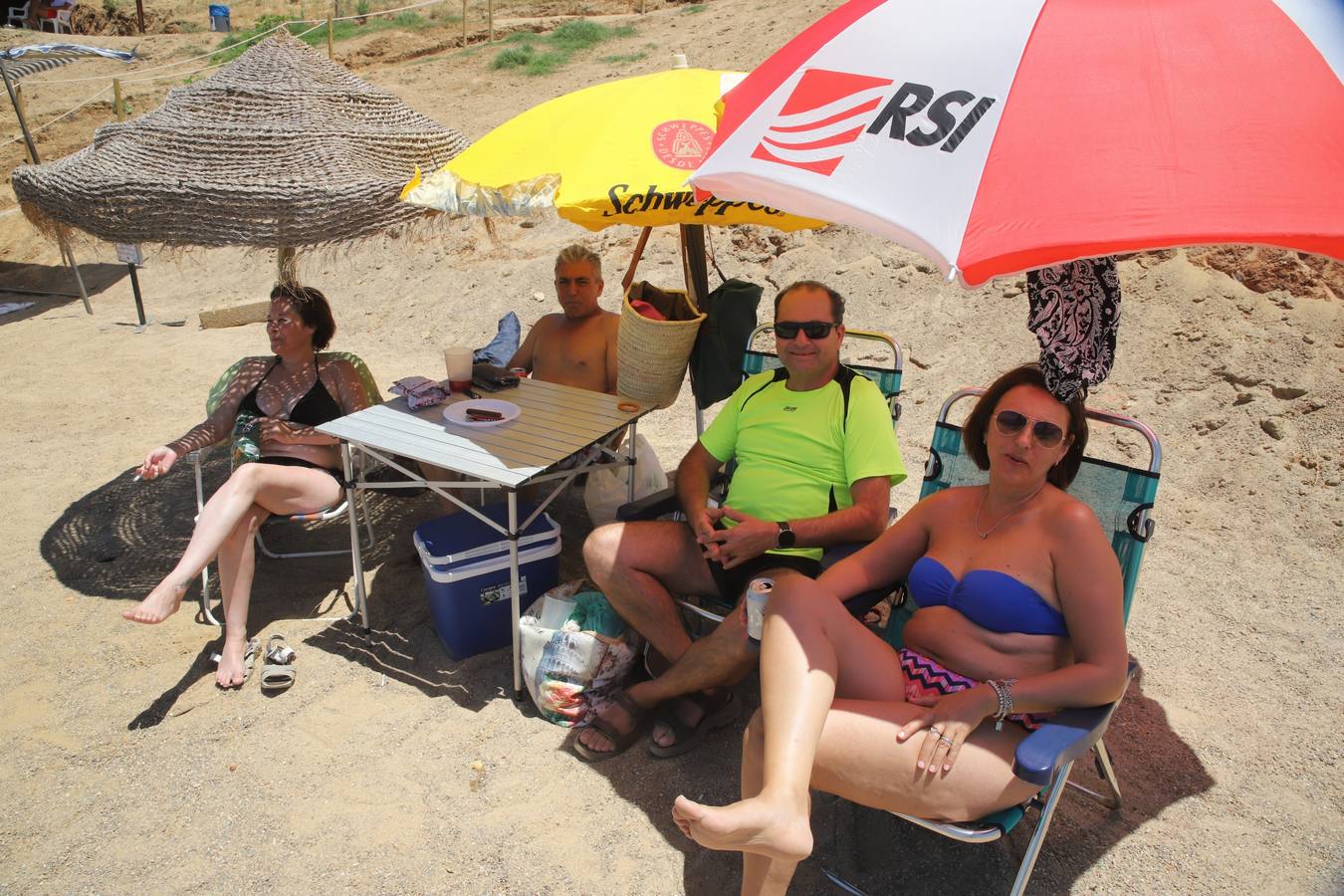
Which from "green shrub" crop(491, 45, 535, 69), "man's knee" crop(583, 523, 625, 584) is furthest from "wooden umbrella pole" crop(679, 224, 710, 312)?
"green shrub" crop(491, 45, 535, 69)

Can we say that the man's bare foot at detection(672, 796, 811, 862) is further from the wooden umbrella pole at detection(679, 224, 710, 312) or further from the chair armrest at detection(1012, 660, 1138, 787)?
the wooden umbrella pole at detection(679, 224, 710, 312)

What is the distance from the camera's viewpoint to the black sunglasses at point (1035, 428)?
2.15 m

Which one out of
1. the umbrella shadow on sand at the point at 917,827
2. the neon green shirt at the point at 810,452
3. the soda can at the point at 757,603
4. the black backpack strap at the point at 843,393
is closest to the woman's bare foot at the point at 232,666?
the umbrella shadow on sand at the point at 917,827

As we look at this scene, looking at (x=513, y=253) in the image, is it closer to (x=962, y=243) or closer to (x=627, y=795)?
(x=627, y=795)

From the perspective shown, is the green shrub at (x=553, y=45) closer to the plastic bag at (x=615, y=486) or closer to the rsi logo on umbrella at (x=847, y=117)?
the plastic bag at (x=615, y=486)

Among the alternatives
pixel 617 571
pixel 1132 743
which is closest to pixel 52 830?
pixel 617 571

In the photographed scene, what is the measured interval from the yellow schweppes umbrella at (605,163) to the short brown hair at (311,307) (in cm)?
65

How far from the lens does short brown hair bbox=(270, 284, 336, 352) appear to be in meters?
3.63

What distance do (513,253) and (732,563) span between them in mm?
6742

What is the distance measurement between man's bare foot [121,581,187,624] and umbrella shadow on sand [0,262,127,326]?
8711 mm

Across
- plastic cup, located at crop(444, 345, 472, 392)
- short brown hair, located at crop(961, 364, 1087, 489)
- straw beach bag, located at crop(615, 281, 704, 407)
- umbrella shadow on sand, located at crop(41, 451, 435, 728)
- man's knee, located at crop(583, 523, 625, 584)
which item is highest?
short brown hair, located at crop(961, 364, 1087, 489)

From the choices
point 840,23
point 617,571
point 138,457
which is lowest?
point 138,457

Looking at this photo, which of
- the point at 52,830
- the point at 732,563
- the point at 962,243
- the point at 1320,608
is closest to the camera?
the point at 962,243

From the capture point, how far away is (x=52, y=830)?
8.13 ft
